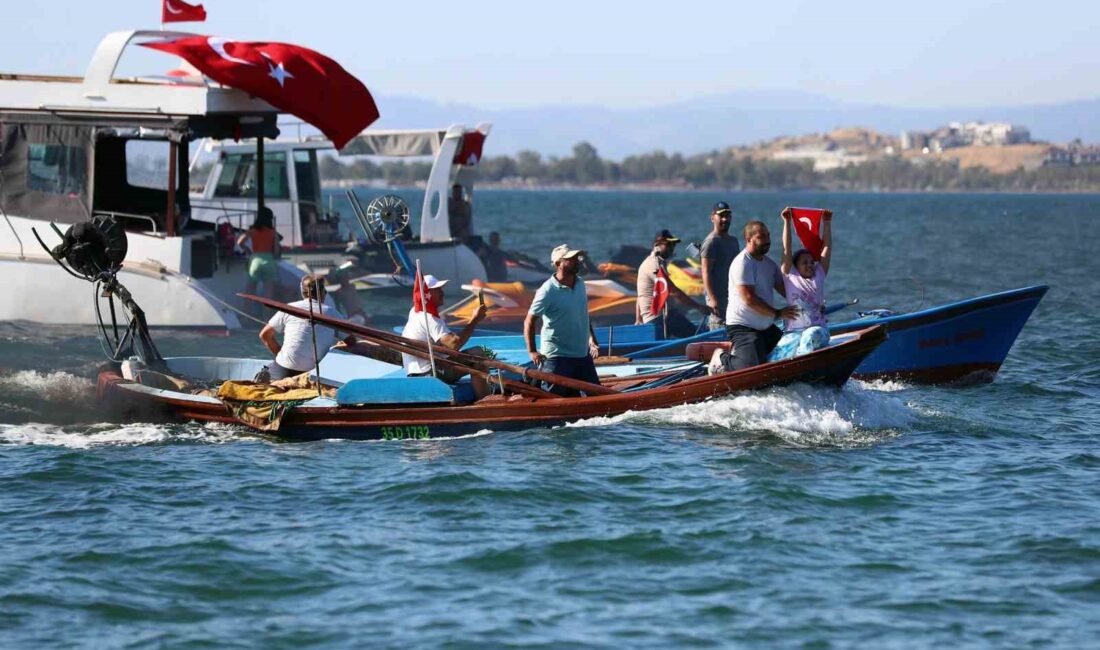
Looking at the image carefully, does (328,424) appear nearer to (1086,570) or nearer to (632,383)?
(632,383)

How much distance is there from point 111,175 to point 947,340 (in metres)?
11.5

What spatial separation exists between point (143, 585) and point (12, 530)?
1810 mm

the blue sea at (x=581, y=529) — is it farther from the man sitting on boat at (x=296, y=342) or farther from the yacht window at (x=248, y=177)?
the yacht window at (x=248, y=177)

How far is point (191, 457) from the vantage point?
44.0ft

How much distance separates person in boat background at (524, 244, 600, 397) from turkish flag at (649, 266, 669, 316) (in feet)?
11.3

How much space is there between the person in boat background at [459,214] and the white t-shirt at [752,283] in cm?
1599

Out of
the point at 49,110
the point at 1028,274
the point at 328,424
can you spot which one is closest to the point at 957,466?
the point at 328,424

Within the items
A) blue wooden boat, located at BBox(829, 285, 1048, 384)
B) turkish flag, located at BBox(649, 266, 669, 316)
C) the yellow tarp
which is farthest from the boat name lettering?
blue wooden boat, located at BBox(829, 285, 1048, 384)

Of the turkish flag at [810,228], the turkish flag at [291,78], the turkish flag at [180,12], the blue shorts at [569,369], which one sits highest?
the turkish flag at [180,12]

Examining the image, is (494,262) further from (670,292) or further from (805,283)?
(805,283)

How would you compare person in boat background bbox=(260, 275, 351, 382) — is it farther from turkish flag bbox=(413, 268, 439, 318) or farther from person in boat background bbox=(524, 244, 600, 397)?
person in boat background bbox=(524, 244, 600, 397)

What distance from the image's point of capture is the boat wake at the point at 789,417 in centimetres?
1346

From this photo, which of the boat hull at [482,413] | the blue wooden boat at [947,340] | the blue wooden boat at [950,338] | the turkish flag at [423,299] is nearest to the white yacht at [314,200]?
the blue wooden boat at [947,340]

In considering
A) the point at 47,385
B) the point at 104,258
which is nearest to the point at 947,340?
the point at 104,258
